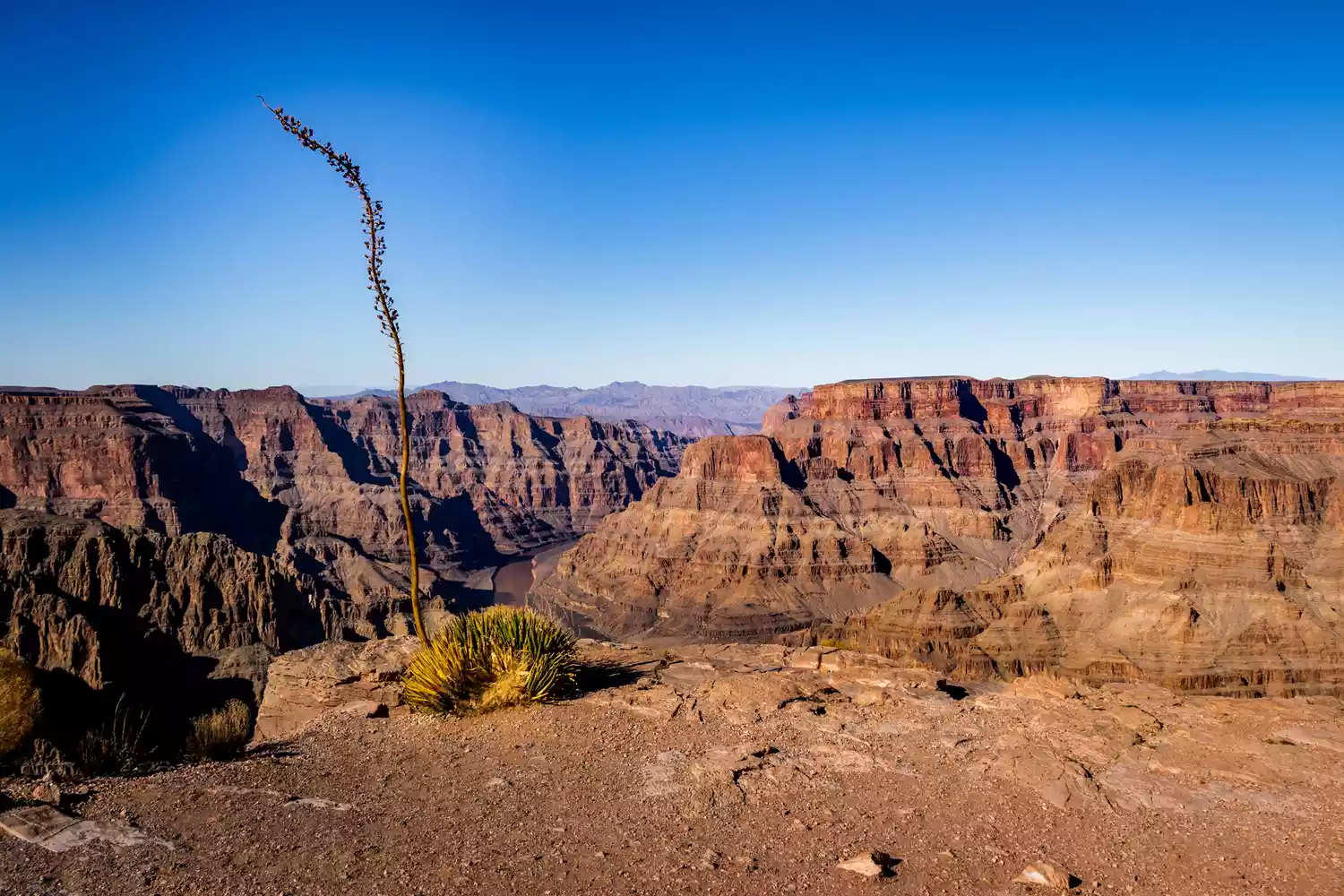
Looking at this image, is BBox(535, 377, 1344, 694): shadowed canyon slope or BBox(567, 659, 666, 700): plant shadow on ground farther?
BBox(535, 377, 1344, 694): shadowed canyon slope

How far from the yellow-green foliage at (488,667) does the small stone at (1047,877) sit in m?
6.93

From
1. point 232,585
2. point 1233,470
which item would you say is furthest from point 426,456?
point 1233,470

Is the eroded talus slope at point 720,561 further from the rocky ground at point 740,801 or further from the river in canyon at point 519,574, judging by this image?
the rocky ground at point 740,801

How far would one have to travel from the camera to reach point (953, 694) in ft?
45.3

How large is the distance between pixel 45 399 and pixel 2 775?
335ft

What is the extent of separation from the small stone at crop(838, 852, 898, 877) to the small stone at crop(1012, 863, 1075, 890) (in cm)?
110

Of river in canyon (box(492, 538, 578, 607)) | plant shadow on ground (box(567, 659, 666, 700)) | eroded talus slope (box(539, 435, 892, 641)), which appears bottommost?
river in canyon (box(492, 538, 578, 607))

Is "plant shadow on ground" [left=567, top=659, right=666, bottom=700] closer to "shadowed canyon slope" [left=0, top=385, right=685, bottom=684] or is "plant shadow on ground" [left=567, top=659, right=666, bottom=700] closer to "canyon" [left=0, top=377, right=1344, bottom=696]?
"shadowed canyon slope" [left=0, top=385, right=685, bottom=684]

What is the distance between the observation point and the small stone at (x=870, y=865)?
738 centimetres

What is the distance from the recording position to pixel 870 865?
A: 24.4 ft

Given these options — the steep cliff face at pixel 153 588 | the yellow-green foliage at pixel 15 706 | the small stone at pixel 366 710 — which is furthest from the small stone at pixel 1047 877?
the steep cliff face at pixel 153 588

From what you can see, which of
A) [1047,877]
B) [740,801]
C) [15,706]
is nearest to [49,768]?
[15,706]

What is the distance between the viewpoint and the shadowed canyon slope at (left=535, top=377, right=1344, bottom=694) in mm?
49125

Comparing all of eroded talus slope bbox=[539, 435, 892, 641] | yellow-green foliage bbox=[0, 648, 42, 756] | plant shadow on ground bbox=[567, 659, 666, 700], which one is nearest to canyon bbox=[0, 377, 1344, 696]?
eroded talus slope bbox=[539, 435, 892, 641]
